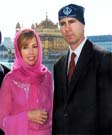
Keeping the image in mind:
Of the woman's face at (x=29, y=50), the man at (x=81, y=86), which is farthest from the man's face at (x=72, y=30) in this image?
the woman's face at (x=29, y=50)

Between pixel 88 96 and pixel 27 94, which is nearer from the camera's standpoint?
pixel 88 96

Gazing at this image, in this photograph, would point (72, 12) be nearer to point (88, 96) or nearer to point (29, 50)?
point (29, 50)

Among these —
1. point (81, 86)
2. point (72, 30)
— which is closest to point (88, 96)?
point (81, 86)

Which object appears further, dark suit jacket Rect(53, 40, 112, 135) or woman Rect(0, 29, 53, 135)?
woman Rect(0, 29, 53, 135)

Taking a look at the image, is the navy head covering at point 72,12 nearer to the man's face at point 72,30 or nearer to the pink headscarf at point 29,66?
the man's face at point 72,30

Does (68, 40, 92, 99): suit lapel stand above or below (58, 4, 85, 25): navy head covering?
below

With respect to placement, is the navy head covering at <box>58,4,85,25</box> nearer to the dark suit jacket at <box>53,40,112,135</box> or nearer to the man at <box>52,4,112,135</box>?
the man at <box>52,4,112,135</box>

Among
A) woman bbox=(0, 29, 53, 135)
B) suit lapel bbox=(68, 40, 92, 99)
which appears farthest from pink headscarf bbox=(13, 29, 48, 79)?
suit lapel bbox=(68, 40, 92, 99)

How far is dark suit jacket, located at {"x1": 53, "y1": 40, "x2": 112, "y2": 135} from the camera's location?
6.13ft

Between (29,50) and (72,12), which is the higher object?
(72,12)

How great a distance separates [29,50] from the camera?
208cm

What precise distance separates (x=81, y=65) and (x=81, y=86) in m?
0.10

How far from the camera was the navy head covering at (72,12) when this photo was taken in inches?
78.3

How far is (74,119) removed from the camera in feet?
6.35
